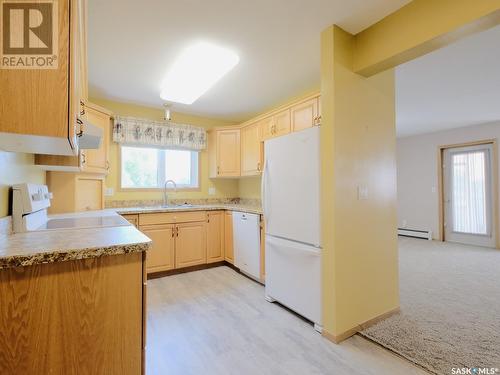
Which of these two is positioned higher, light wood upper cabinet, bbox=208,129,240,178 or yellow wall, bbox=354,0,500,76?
yellow wall, bbox=354,0,500,76

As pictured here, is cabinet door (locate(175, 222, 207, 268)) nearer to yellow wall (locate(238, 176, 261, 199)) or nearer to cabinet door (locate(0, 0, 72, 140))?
yellow wall (locate(238, 176, 261, 199))

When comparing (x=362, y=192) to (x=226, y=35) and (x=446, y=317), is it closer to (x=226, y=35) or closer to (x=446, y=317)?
(x=446, y=317)

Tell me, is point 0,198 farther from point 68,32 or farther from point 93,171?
point 93,171

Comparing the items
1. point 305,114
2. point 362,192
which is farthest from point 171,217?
point 362,192

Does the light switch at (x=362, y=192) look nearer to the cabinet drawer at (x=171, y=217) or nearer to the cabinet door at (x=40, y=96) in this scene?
the cabinet door at (x=40, y=96)

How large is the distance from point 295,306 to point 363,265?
70cm

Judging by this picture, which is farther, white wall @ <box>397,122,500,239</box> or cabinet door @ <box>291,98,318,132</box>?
white wall @ <box>397,122,500,239</box>

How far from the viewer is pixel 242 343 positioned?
6.19ft

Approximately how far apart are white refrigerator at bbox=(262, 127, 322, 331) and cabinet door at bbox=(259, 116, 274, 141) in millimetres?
691

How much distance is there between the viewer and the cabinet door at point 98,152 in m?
2.79

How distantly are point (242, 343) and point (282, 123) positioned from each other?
2319mm

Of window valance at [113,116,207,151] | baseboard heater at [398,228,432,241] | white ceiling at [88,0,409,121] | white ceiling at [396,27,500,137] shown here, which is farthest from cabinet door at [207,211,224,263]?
baseboard heater at [398,228,432,241]

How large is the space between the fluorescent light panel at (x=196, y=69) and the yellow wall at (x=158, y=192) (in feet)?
2.86

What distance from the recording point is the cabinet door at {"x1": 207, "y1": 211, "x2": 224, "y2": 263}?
3654 millimetres
